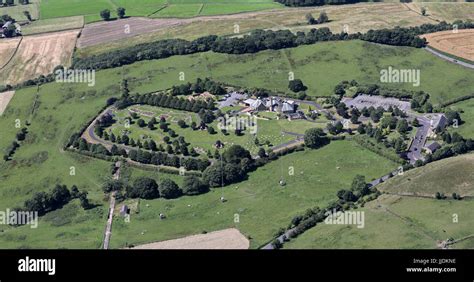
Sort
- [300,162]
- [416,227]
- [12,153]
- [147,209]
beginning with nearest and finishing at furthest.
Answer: [416,227], [147,209], [300,162], [12,153]

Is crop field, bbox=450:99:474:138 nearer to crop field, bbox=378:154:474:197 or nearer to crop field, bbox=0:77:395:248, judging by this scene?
crop field, bbox=378:154:474:197

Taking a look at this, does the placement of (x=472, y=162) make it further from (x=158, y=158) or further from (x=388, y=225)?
(x=158, y=158)

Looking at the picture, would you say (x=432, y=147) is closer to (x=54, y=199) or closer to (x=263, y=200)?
(x=263, y=200)

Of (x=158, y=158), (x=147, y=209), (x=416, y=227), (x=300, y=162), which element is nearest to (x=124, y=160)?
(x=158, y=158)

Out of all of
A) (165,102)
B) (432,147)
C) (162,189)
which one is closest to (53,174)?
(162,189)

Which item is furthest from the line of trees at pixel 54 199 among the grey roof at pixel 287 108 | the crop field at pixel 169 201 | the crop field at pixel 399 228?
the grey roof at pixel 287 108
